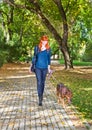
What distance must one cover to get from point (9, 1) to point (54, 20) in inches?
340

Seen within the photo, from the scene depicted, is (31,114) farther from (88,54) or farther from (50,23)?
(88,54)

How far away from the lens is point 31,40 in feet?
180

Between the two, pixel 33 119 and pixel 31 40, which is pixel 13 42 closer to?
pixel 31 40

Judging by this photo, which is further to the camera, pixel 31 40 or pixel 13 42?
pixel 31 40

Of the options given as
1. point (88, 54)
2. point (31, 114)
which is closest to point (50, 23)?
point (31, 114)

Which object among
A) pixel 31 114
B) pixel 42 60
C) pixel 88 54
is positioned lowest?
pixel 88 54

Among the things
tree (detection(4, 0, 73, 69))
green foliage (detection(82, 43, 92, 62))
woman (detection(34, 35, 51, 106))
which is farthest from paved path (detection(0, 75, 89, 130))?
green foliage (detection(82, 43, 92, 62))

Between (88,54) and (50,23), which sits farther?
(88,54)

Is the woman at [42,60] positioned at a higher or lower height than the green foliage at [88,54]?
higher

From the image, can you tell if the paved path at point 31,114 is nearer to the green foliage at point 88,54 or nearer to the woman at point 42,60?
the woman at point 42,60

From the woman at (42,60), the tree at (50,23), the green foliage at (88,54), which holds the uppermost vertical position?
the tree at (50,23)

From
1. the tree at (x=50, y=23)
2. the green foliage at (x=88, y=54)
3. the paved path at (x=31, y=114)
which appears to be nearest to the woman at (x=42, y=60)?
the paved path at (x=31, y=114)

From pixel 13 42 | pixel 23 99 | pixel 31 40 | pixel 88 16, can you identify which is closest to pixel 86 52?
pixel 31 40

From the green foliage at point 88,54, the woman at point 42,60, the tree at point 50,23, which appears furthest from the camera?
the green foliage at point 88,54
